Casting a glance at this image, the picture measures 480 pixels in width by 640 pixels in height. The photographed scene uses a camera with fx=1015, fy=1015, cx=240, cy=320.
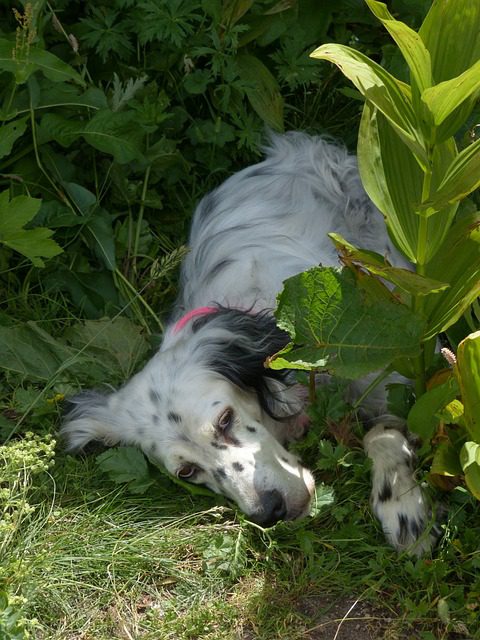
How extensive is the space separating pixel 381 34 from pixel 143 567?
105 inches

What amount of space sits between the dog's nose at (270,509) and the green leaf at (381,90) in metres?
1.21

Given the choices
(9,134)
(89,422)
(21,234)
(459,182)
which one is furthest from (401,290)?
(9,134)

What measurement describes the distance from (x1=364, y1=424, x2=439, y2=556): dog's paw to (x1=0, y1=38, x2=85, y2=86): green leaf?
1943mm

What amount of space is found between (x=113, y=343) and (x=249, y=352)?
0.85 meters

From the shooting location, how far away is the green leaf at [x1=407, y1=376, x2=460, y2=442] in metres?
3.13

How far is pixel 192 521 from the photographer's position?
350 centimetres

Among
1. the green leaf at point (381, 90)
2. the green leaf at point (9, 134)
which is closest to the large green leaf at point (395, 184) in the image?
the green leaf at point (381, 90)

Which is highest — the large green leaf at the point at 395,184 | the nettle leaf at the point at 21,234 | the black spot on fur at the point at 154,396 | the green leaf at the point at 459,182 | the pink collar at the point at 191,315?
the green leaf at the point at 459,182

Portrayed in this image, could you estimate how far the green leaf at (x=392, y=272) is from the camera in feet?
9.36

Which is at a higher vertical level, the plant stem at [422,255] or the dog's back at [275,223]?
the plant stem at [422,255]

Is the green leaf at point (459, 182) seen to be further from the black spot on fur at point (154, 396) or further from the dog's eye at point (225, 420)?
the black spot on fur at point (154, 396)

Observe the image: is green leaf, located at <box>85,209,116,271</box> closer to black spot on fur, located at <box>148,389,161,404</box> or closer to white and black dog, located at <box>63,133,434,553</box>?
white and black dog, located at <box>63,133,434,553</box>

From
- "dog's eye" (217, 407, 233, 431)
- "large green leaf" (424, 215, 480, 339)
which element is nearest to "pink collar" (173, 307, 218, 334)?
"dog's eye" (217, 407, 233, 431)

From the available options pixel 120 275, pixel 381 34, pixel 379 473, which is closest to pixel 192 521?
pixel 379 473
